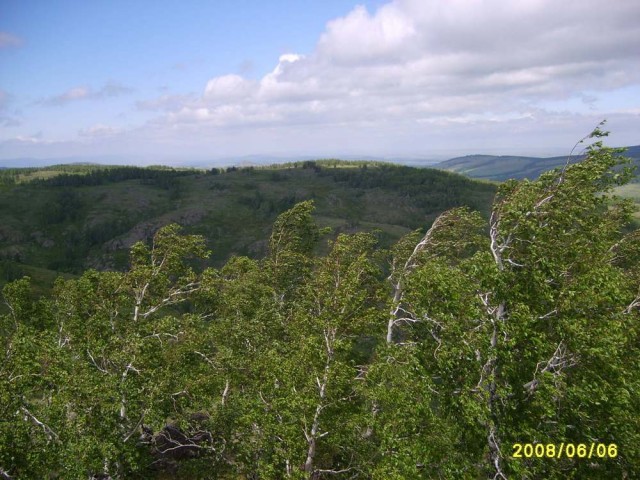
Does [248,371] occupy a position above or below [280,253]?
below

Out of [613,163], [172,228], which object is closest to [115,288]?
[172,228]

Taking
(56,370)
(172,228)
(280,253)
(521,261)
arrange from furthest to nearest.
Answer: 1. (280,253)
2. (172,228)
3. (56,370)
4. (521,261)

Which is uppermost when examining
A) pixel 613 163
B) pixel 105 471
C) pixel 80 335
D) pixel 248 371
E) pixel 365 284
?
pixel 613 163

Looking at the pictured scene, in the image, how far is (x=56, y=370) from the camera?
19.5 meters

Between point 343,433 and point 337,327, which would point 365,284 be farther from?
point 343,433

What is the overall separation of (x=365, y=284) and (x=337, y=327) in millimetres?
7958

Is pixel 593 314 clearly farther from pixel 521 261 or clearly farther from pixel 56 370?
pixel 56 370

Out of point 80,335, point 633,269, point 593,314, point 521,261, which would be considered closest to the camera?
point 593,314

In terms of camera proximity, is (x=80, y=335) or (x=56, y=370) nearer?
(x=56, y=370)
